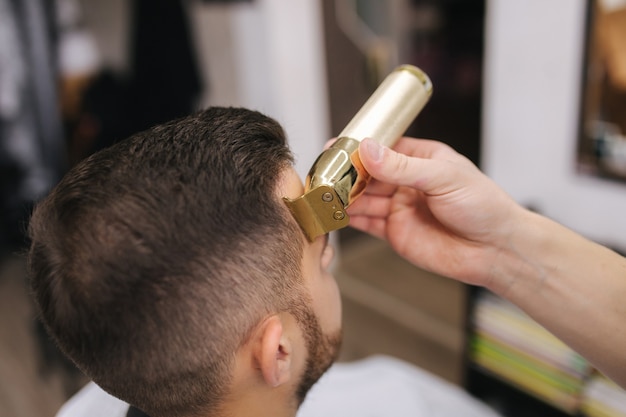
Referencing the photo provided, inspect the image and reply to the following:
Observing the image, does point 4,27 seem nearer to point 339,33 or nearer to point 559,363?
point 339,33

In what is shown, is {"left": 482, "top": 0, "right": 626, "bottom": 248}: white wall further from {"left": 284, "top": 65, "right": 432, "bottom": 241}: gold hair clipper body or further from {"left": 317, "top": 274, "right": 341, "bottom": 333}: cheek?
{"left": 317, "top": 274, "right": 341, "bottom": 333}: cheek

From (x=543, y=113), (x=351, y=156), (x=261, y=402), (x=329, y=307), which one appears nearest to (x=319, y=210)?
(x=351, y=156)

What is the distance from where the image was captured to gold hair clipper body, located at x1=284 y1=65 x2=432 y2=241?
0.72m

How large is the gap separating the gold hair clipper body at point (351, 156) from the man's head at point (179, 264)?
0.04 meters

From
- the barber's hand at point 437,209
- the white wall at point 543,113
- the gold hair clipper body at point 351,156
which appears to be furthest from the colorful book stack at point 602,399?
the gold hair clipper body at point 351,156

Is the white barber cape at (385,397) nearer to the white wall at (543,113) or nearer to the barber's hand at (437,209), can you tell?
the barber's hand at (437,209)

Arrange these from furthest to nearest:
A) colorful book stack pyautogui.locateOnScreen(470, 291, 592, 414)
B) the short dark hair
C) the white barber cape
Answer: colorful book stack pyautogui.locateOnScreen(470, 291, 592, 414), the white barber cape, the short dark hair

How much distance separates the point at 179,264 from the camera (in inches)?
25.2

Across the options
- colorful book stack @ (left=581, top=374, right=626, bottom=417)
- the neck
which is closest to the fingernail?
Answer: the neck

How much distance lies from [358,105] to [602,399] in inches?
72.8

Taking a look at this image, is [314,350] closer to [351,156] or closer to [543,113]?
[351,156]

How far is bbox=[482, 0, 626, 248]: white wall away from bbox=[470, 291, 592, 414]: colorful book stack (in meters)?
0.34

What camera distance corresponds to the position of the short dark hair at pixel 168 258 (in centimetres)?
63

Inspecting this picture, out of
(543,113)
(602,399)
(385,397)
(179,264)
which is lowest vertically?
(602,399)
